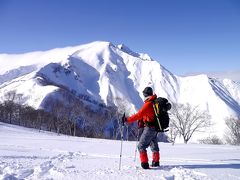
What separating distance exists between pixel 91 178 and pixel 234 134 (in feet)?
201

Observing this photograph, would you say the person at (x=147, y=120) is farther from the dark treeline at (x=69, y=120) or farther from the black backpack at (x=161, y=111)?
the dark treeline at (x=69, y=120)

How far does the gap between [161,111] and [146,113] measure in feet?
1.40

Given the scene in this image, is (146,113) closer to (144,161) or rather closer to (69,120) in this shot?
(144,161)

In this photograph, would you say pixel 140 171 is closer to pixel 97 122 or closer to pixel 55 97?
pixel 97 122

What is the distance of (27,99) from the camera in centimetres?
18325

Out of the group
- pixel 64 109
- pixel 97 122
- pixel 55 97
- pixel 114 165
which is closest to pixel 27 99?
pixel 55 97

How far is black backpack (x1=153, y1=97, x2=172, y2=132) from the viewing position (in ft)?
27.6

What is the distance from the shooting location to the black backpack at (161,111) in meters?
8.41

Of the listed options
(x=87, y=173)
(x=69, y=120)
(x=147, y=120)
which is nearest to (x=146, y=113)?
(x=147, y=120)

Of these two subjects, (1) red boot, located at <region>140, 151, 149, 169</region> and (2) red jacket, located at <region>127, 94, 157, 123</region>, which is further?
(2) red jacket, located at <region>127, 94, 157, 123</region>

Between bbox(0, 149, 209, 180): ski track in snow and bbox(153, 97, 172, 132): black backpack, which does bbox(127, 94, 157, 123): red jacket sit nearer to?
bbox(153, 97, 172, 132): black backpack

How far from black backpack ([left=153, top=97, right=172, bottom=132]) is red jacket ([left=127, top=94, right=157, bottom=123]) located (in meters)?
0.11

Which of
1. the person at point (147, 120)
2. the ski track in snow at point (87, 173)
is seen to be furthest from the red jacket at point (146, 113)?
the ski track in snow at point (87, 173)

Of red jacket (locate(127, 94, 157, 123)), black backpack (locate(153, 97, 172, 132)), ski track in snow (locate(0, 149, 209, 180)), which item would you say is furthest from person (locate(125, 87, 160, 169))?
ski track in snow (locate(0, 149, 209, 180))
